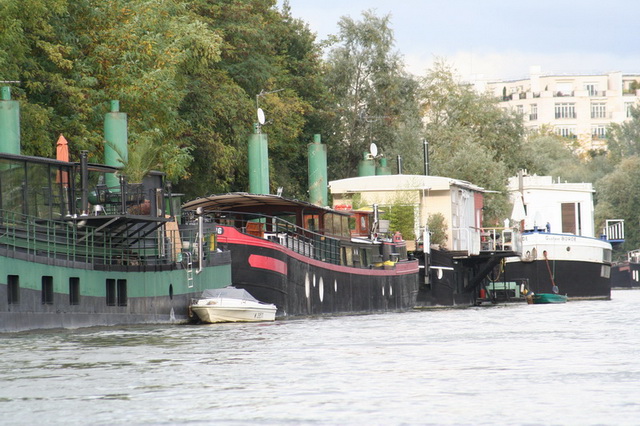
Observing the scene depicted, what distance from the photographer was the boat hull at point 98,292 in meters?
28.0

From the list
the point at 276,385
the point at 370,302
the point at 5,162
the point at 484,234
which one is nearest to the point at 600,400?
the point at 276,385

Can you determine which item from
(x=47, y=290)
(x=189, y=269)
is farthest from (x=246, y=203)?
(x=47, y=290)

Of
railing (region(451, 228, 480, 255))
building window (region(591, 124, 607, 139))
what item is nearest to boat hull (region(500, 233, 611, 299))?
railing (region(451, 228, 480, 255))

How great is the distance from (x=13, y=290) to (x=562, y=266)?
4821cm

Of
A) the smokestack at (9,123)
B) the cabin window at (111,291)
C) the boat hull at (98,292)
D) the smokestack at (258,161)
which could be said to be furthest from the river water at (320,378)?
the smokestack at (258,161)

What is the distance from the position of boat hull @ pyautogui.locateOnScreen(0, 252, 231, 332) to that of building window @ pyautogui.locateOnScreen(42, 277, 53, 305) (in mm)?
51

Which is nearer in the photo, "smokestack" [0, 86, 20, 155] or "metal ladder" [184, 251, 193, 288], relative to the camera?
"smokestack" [0, 86, 20, 155]

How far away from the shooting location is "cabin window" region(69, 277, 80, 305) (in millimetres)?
30125

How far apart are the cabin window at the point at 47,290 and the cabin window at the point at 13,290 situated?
1.04 m

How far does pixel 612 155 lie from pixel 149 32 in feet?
314

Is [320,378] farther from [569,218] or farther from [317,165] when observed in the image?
[569,218]

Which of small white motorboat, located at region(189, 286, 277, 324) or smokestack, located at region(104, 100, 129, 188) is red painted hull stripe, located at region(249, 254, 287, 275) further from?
smokestack, located at region(104, 100, 129, 188)

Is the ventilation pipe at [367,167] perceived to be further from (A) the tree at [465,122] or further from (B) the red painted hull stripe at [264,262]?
(B) the red painted hull stripe at [264,262]

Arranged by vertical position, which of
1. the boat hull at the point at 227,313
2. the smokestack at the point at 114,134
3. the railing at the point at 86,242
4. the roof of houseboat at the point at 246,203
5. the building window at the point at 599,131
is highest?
the building window at the point at 599,131
